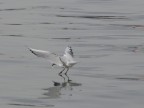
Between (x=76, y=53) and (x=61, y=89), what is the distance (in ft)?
8.76

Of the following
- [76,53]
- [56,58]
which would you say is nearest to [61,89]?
[56,58]

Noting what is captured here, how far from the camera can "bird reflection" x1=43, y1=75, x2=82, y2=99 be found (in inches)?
350

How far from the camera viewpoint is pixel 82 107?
8.26 metres

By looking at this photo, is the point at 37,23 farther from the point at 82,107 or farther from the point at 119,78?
the point at 82,107

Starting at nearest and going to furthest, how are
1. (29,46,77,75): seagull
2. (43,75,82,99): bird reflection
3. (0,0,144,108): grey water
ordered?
(0,0,144,108): grey water
(43,75,82,99): bird reflection
(29,46,77,75): seagull

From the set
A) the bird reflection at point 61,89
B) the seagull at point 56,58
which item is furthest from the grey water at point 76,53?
the seagull at point 56,58

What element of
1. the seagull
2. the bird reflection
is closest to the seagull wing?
the seagull

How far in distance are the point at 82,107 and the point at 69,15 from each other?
29.2 feet

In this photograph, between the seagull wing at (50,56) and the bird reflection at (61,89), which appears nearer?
the bird reflection at (61,89)

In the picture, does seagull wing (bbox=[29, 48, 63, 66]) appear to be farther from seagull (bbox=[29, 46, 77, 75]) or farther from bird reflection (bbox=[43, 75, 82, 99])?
bird reflection (bbox=[43, 75, 82, 99])

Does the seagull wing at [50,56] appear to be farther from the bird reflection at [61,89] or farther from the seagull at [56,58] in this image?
the bird reflection at [61,89]

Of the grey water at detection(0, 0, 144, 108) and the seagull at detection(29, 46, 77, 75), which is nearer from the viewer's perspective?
the grey water at detection(0, 0, 144, 108)

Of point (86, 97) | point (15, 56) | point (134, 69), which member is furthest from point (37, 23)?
point (86, 97)

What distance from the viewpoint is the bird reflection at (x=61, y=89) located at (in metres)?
8.90
